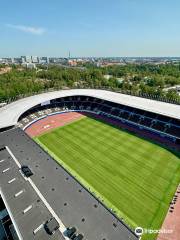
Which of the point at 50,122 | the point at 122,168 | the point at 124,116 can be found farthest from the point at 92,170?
the point at 50,122

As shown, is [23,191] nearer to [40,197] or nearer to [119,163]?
[40,197]

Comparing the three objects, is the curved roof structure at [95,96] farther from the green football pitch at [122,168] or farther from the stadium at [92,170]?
the green football pitch at [122,168]

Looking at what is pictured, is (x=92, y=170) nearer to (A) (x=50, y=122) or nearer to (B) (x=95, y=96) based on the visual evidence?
(A) (x=50, y=122)

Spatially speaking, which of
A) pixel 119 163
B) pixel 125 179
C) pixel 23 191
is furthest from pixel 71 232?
pixel 119 163

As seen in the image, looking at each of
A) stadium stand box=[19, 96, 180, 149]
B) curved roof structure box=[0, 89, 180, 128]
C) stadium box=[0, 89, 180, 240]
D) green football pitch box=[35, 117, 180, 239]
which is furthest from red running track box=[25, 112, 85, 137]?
curved roof structure box=[0, 89, 180, 128]

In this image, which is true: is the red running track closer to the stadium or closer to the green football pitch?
the stadium

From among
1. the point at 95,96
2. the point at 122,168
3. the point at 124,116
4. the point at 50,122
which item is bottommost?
the point at 122,168
